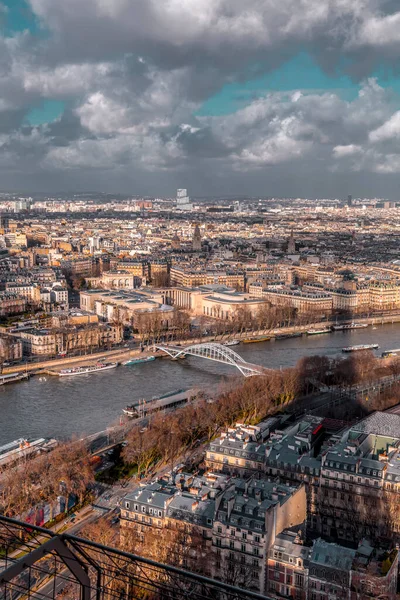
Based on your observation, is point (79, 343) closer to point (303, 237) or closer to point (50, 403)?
point (50, 403)

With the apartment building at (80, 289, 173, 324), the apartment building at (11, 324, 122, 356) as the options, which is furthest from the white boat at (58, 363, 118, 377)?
the apartment building at (80, 289, 173, 324)

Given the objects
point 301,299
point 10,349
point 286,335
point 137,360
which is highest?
point 301,299

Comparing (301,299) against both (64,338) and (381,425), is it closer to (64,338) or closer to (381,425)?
(64,338)

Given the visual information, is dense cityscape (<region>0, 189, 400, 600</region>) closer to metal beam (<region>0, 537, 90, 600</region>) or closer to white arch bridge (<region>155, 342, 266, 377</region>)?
white arch bridge (<region>155, 342, 266, 377</region>)

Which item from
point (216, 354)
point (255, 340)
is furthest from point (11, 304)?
point (216, 354)

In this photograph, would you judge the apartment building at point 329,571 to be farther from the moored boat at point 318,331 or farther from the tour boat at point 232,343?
the moored boat at point 318,331

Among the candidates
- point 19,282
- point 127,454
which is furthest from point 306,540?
point 19,282

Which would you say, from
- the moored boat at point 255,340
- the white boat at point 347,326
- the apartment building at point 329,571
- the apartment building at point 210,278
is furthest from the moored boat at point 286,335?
the apartment building at point 329,571
